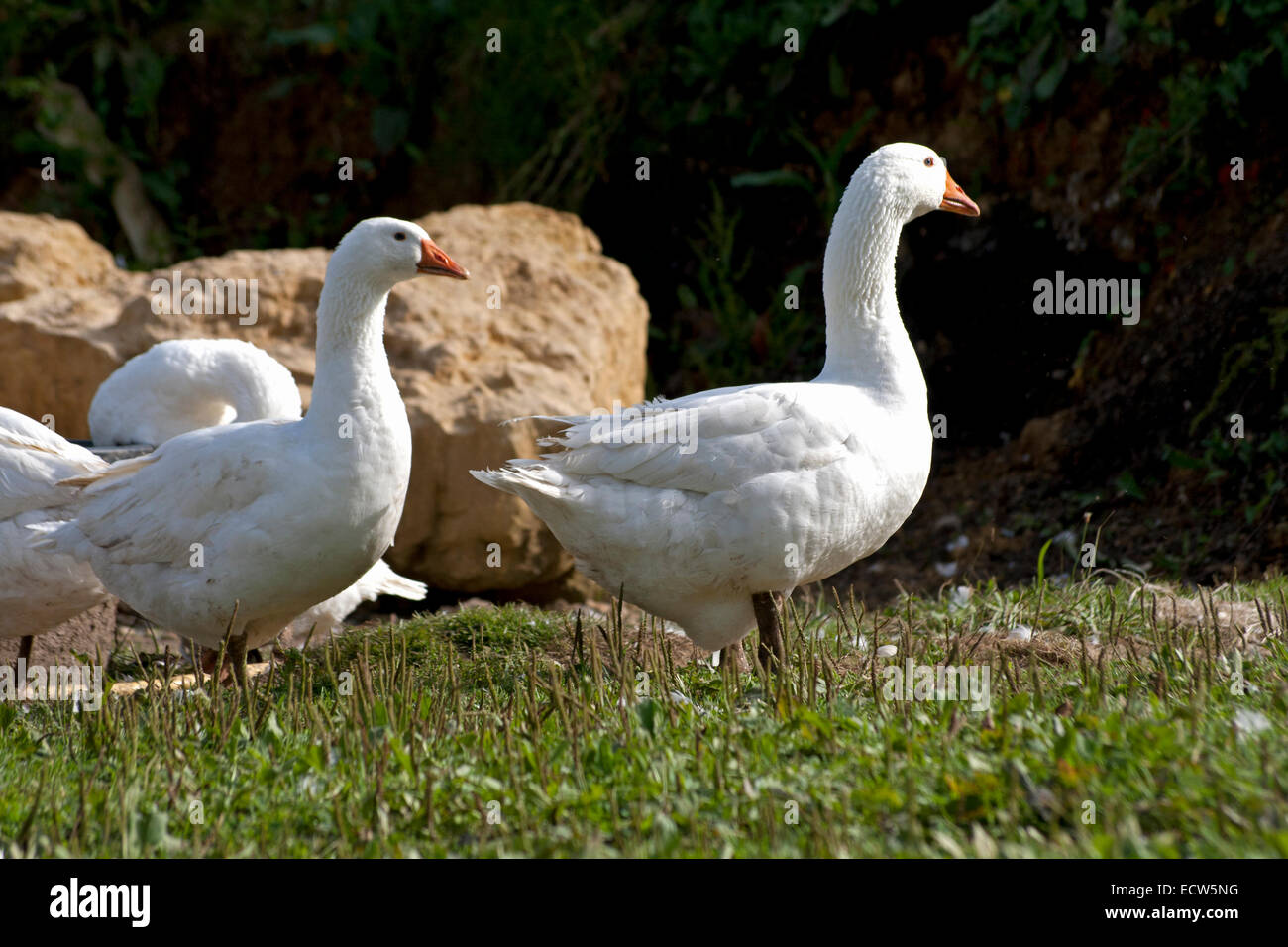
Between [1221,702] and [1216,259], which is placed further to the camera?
[1216,259]

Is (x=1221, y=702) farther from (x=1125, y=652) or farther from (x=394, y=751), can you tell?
(x=394, y=751)

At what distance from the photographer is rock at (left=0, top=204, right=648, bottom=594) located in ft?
23.9

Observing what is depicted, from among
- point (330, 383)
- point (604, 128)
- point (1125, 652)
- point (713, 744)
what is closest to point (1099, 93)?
point (604, 128)

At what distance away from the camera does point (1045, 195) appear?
923cm

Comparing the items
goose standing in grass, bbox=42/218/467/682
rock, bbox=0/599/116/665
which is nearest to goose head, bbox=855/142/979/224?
goose standing in grass, bbox=42/218/467/682

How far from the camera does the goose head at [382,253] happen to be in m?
4.97

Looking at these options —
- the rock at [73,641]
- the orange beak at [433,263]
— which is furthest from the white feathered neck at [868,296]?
the rock at [73,641]

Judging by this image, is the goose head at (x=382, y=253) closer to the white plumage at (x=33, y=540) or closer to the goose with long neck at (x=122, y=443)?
the goose with long neck at (x=122, y=443)

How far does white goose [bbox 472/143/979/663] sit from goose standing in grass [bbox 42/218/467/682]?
55 cm

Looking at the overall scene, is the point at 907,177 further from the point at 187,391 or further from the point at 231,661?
the point at 187,391

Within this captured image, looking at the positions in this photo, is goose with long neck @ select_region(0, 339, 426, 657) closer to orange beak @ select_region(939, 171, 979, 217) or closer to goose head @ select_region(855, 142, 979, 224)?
goose head @ select_region(855, 142, 979, 224)

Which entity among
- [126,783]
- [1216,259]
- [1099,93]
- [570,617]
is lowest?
[126,783]

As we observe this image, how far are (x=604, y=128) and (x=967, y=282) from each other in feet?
11.2

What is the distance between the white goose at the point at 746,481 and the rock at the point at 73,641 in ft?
9.45
